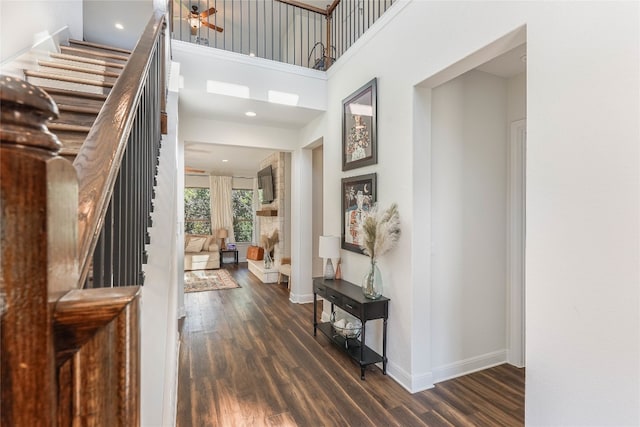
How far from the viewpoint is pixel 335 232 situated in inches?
147

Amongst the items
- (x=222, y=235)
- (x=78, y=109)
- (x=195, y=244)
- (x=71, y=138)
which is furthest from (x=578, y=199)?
(x=222, y=235)

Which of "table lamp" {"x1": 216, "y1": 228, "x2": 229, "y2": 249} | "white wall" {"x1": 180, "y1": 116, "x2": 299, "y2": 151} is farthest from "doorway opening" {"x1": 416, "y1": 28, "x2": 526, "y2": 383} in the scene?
"table lamp" {"x1": 216, "y1": 228, "x2": 229, "y2": 249}

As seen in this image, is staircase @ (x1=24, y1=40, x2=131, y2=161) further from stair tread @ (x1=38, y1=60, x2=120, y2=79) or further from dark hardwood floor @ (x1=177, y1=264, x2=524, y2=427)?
dark hardwood floor @ (x1=177, y1=264, x2=524, y2=427)

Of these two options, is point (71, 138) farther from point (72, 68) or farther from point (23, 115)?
point (23, 115)

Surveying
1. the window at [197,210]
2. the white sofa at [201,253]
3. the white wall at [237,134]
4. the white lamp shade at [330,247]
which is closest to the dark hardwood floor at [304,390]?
the white lamp shade at [330,247]

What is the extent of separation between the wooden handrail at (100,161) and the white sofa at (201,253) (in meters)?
6.93

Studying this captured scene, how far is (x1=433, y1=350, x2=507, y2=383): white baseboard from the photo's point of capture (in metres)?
2.62

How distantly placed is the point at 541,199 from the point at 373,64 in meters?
2.04

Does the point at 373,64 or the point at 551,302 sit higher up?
the point at 373,64

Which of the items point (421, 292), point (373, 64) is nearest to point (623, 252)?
point (421, 292)

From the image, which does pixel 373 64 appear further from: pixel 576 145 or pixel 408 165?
pixel 576 145

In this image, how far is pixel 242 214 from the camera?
372 inches

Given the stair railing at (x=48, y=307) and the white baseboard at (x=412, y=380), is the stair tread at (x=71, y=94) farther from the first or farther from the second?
the white baseboard at (x=412, y=380)

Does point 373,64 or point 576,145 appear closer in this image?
point 576,145
